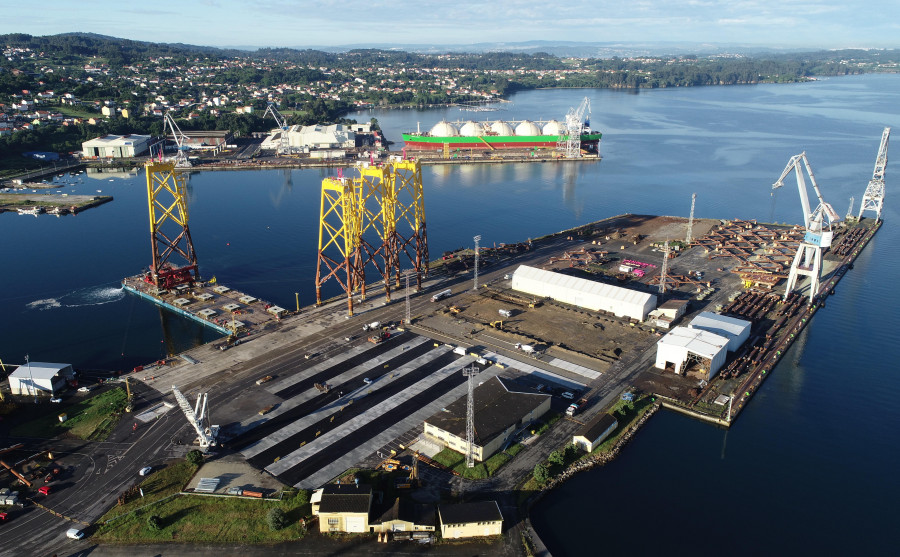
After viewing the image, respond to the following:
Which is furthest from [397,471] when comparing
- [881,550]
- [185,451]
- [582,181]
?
[582,181]

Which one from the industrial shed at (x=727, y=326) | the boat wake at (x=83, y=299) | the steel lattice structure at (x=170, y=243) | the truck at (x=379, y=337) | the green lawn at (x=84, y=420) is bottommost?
the green lawn at (x=84, y=420)

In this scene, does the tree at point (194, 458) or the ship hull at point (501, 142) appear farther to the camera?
the ship hull at point (501, 142)

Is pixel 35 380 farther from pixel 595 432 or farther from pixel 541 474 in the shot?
pixel 595 432

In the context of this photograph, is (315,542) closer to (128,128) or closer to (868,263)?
(868,263)

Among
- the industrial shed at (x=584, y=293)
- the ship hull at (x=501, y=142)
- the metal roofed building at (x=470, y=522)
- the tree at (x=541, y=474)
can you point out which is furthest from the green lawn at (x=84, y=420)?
the ship hull at (x=501, y=142)

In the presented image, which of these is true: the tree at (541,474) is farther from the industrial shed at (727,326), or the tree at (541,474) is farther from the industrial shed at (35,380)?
the industrial shed at (35,380)

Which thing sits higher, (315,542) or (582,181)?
(582,181)
